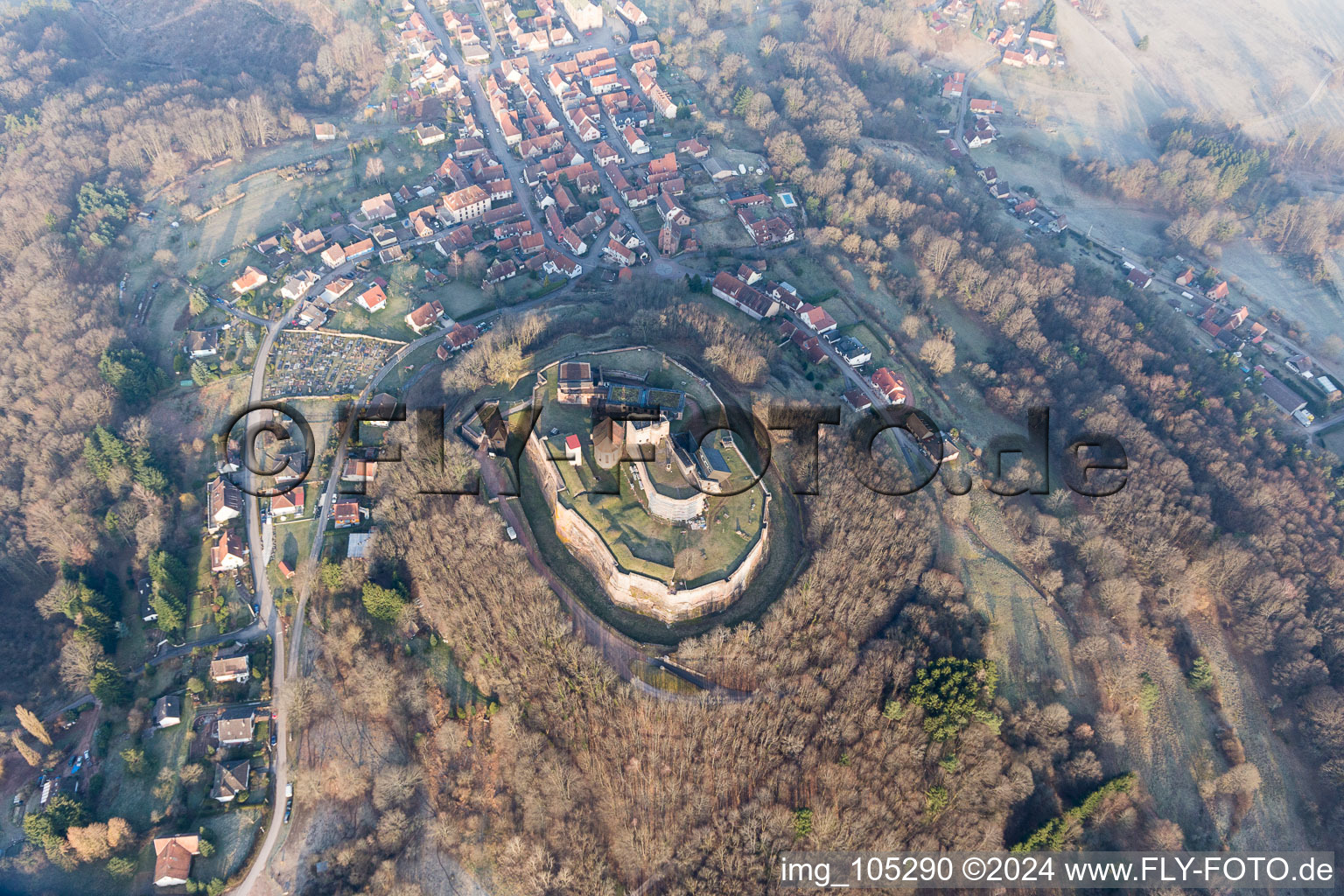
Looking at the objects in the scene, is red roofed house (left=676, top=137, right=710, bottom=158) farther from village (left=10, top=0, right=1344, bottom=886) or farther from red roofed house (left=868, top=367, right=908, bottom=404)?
red roofed house (left=868, top=367, right=908, bottom=404)

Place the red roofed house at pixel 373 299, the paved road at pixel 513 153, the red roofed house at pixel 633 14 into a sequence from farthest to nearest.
Result: the red roofed house at pixel 633 14 → the paved road at pixel 513 153 → the red roofed house at pixel 373 299

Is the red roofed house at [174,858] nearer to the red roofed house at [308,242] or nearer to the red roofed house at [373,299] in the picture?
the red roofed house at [373,299]

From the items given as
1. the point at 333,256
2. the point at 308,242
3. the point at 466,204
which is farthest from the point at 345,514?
the point at 466,204

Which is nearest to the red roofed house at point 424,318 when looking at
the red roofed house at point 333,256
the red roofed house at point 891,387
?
the red roofed house at point 333,256

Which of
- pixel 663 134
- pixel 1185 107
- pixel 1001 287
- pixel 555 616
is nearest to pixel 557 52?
pixel 663 134

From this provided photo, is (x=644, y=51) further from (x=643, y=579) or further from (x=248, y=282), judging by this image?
(x=643, y=579)

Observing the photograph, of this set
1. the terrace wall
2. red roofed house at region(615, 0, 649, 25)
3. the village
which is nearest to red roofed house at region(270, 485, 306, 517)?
the village

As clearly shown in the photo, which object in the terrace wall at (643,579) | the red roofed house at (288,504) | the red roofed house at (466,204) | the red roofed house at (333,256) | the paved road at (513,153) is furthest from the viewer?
the red roofed house at (466,204)
